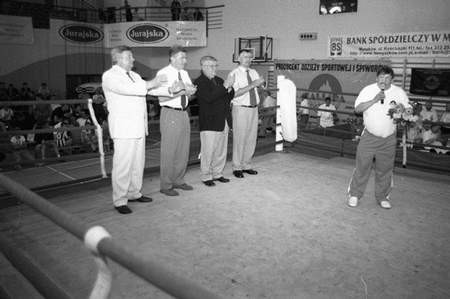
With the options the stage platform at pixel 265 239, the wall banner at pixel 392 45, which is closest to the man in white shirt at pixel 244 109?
the stage platform at pixel 265 239

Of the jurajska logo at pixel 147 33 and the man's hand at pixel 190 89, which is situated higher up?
the jurajska logo at pixel 147 33

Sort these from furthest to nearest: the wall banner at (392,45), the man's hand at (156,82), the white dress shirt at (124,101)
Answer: the wall banner at (392,45)
the man's hand at (156,82)
the white dress shirt at (124,101)

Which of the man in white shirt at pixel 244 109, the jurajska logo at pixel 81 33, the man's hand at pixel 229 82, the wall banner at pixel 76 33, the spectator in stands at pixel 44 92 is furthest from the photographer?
the jurajska logo at pixel 81 33

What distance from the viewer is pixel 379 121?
A: 435 centimetres

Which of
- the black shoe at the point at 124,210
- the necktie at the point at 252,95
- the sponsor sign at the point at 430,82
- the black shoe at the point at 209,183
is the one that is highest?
the sponsor sign at the point at 430,82

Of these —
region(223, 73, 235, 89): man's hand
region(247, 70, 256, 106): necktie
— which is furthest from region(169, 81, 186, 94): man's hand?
region(247, 70, 256, 106): necktie

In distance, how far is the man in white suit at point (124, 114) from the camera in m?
3.97

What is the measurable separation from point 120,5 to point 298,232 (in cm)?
1740

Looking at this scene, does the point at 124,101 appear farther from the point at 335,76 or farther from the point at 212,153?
the point at 335,76

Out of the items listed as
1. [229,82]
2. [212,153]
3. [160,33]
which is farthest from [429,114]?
[160,33]

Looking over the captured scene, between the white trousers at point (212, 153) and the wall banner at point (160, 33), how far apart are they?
481 inches

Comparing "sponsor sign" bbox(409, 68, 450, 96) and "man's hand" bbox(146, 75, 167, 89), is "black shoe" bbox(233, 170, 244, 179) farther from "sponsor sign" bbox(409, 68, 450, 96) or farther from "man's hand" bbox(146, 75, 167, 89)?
"sponsor sign" bbox(409, 68, 450, 96)

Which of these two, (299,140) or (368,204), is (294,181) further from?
(299,140)

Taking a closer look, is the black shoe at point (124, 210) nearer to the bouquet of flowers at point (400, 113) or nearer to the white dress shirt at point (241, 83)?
the white dress shirt at point (241, 83)
